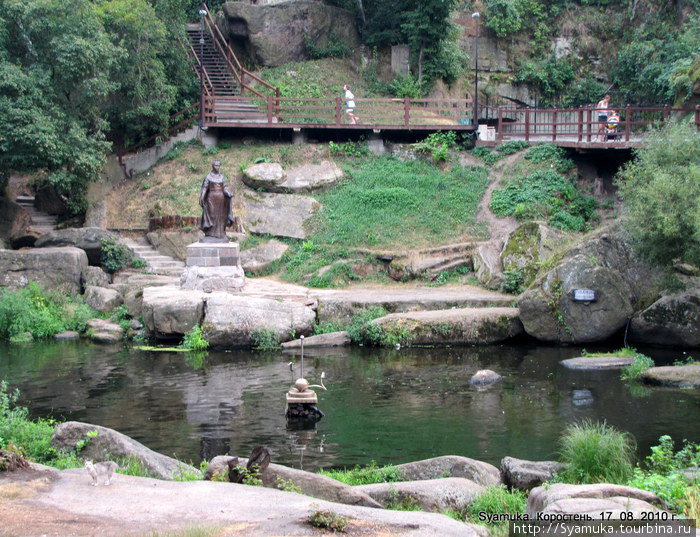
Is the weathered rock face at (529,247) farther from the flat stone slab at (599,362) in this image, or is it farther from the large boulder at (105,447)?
the large boulder at (105,447)

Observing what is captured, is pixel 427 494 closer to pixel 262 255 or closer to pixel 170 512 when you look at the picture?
pixel 170 512

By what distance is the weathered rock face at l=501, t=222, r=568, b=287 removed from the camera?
24078 millimetres

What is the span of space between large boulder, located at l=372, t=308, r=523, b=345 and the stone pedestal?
16.4ft

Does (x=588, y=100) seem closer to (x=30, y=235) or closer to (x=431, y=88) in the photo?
(x=431, y=88)

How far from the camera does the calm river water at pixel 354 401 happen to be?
13156 millimetres

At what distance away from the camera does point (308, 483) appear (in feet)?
30.6

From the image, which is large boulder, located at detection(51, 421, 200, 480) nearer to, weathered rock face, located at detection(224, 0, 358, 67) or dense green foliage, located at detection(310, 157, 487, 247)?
dense green foliage, located at detection(310, 157, 487, 247)

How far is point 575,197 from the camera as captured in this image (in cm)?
2923

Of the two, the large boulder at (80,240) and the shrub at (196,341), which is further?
the large boulder at (80,240)

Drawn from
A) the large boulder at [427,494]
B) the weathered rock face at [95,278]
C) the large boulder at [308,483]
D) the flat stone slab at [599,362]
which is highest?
the weathered rock face at [95,278]

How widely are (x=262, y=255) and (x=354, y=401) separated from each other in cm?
1282

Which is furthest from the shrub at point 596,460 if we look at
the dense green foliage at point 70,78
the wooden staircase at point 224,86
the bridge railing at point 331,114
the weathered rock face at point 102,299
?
the wooden staircase at point 224,86

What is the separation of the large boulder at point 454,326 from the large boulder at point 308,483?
1180cm

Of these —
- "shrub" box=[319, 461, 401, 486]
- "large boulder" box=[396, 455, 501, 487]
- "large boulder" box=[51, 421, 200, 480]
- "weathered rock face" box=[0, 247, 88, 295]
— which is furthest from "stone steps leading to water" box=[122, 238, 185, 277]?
"large boulder" box=[396, 455, 501, 487]
